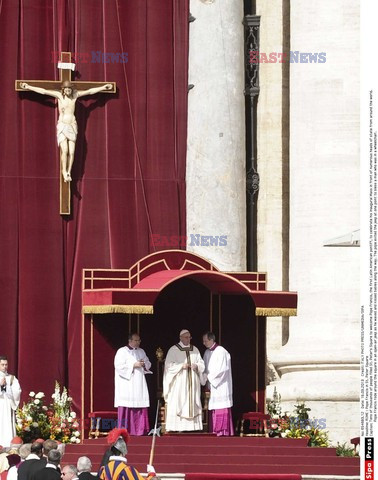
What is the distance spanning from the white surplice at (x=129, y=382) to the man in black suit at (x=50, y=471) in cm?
779

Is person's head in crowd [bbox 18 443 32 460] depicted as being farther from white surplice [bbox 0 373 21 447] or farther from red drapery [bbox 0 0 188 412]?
red drapery [bbox 0 0 188 412]

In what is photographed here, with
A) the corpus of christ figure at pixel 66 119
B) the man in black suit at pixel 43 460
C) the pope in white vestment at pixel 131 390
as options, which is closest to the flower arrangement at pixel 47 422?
the pope in white vestment at pixel 131 390

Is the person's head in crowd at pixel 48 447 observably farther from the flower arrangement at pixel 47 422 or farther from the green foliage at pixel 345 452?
the green foliage at pixel 345 452

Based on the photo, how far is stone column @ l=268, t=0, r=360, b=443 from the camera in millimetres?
28844

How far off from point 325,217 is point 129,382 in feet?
16.0

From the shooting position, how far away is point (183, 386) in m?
26.9

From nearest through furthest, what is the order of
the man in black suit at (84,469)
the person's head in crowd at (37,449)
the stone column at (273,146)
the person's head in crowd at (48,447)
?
the man in black suit at (84,469) → the person's head in crowd at (48,447) → the person's head in crowd at (37,449) → the stone column at (273,146)

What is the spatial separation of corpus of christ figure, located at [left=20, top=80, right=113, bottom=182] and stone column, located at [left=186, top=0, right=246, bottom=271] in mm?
1708

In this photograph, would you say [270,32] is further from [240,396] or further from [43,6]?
[240,396]

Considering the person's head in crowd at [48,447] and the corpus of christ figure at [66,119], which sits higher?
the corpus of christ figure at [66,119]

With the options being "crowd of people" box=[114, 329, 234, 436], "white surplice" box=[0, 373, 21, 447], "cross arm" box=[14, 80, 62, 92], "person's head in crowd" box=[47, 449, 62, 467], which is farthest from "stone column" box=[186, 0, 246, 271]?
"person's head in crowd" box=[47, 449, 62, 467]

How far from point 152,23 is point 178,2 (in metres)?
0.62

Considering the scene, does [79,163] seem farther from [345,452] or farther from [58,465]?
[58,465]

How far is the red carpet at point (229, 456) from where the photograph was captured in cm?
2462
